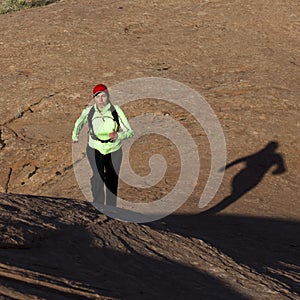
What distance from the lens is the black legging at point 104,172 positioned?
26.1ft

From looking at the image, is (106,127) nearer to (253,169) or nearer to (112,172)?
(112,172)

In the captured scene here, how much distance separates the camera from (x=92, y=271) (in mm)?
4883

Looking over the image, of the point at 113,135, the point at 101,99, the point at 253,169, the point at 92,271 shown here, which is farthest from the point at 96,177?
the point at 253,169

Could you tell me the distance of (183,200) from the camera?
9.89 meters

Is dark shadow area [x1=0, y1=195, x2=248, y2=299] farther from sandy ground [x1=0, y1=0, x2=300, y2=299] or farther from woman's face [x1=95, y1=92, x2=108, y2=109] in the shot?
woman's face [x1=95, y1=92, x2=108, y2=109]

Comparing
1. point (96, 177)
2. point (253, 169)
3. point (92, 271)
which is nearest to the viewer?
point (92, 271)

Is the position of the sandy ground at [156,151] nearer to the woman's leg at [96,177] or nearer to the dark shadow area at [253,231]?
the dark shadow area at [253,231]

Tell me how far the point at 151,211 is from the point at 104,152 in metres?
1.50

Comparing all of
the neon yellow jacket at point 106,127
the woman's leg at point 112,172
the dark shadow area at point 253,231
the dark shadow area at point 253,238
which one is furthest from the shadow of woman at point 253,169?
the neon yellow jacket at point 106,127

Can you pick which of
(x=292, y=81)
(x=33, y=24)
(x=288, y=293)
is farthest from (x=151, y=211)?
(x=33, y=24)

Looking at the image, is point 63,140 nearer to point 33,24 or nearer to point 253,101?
point 253,101

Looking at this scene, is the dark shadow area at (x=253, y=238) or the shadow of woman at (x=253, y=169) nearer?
the dark shadow area at (x=253, y=238)

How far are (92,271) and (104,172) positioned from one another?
330 centimetres

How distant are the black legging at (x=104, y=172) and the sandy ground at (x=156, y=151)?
800mm
